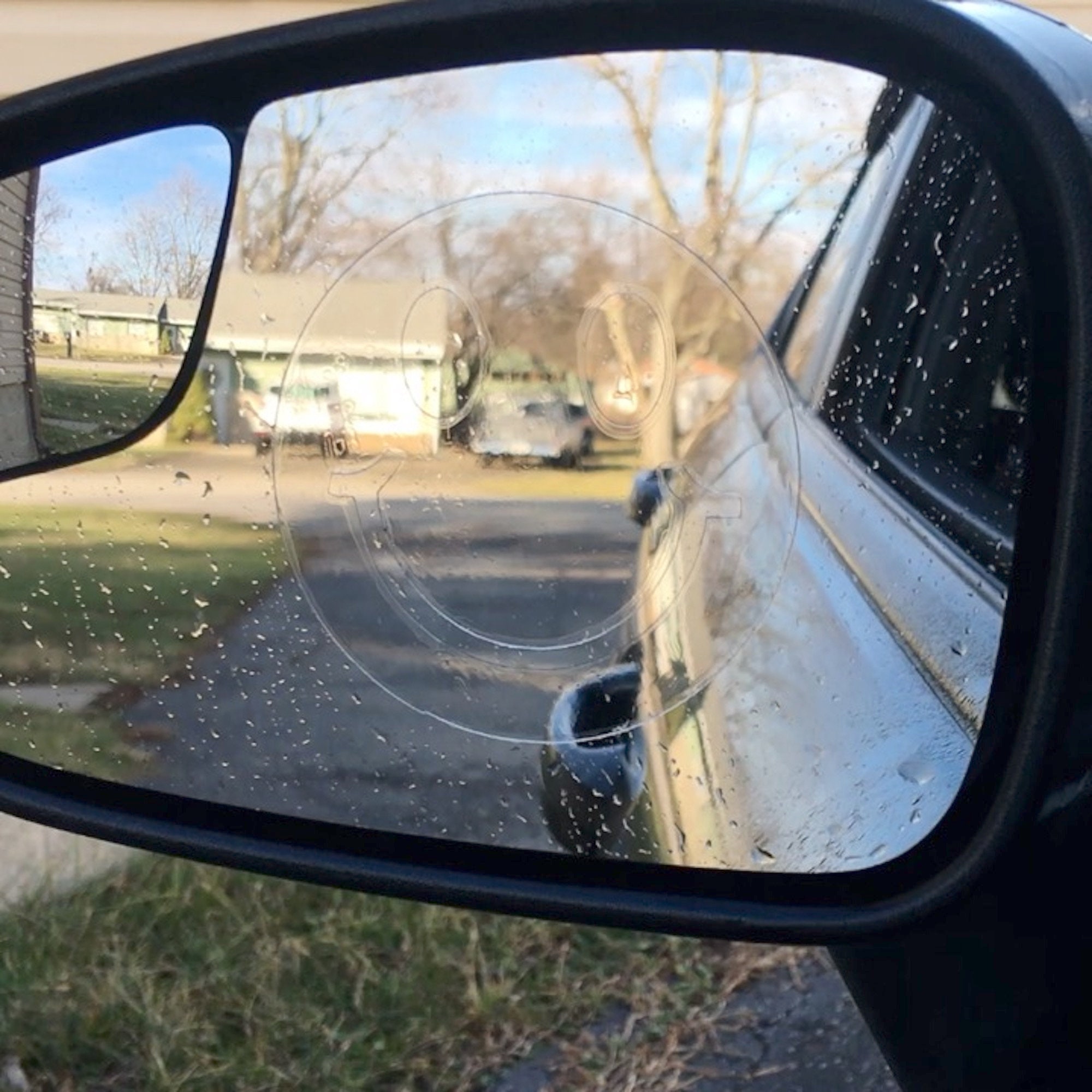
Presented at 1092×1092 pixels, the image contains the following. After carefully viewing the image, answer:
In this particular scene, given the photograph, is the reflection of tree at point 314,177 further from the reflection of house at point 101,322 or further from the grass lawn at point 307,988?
the grass lawn at point 307,988

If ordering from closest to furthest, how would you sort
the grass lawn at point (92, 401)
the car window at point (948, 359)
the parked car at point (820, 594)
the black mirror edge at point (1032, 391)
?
the black mirror edge at point (1032, 391) → the car window at point (948, 359) → the parked car at point (820, 594) → the grass lawn at point (92, 401)

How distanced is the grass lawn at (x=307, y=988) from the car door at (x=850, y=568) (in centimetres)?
167

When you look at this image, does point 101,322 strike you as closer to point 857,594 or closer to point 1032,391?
point 857,594

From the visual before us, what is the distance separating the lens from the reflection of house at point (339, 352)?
4.79 ft

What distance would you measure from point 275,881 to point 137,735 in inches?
83.9

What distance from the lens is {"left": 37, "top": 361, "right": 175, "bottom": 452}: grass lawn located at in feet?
5.21

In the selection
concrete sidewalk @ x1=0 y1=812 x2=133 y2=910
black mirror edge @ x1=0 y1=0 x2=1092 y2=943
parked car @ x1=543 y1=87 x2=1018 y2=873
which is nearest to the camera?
black mirror edge @ x1=0 y1=0 x2=1092 y2=943

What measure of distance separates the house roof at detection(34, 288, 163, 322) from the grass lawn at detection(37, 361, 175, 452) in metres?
0.05

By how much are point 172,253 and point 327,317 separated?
19cm

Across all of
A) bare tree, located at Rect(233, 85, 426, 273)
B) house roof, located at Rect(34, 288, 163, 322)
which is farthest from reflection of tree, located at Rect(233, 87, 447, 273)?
house roof, located at Rect(34, 288, 163, 322)

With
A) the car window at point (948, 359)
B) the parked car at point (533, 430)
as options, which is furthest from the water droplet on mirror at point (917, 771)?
the parked car at point (533, 430)

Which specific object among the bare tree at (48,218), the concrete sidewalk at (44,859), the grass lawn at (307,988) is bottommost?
the concrete sidewalk at (44,859)

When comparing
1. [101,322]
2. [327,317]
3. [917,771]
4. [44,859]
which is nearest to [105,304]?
[101,322]

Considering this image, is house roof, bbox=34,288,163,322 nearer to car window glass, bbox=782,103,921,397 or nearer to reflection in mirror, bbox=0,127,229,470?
reflection in mirror, bbox=0,127,229,470
